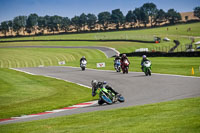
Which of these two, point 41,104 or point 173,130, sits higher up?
point 173,130

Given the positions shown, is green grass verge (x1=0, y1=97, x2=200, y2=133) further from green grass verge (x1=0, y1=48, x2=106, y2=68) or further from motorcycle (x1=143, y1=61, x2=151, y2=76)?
green grass verge (x1=0, y1=48, x2=106, y2=68)

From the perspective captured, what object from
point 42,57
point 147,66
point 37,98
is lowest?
point 42,57

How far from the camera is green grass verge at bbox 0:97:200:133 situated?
888cm

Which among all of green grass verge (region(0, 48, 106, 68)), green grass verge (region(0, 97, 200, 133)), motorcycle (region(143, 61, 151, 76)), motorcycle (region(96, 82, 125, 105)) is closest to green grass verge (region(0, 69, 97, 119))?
motorcycle (region(96, 82, 125, 105))

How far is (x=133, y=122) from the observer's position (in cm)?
1003

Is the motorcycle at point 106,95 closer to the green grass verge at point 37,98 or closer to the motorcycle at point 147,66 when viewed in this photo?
the green grass verge at point 37,98

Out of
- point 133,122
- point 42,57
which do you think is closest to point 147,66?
point 133,122

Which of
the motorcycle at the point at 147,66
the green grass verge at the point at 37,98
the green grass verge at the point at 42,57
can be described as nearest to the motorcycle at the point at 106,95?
the green grass verge at the point at 37,98

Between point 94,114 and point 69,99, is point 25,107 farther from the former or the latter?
point 94,114

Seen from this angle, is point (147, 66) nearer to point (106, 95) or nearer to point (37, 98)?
point (37, 98)

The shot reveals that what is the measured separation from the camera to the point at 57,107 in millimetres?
16469

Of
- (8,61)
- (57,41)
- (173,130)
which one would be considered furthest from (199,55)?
(57,41)

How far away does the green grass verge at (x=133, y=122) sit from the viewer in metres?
8.88

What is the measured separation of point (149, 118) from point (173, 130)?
2074 mm
